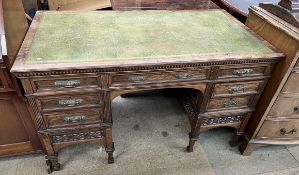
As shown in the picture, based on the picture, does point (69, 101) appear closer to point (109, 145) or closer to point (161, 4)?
point (109, 145)

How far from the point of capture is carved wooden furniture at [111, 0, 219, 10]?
197cm

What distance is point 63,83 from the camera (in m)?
1.22

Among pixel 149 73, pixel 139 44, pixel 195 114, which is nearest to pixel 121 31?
pixel 139 44

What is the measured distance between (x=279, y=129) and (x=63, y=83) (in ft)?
4.80

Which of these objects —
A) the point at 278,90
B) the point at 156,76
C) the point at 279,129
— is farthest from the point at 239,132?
the point at 156,76

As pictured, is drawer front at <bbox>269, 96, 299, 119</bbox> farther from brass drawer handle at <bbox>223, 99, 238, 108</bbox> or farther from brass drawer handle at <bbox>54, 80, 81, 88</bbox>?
brass drawer handle at <bbox>54, 80, 81, 88</bbox>

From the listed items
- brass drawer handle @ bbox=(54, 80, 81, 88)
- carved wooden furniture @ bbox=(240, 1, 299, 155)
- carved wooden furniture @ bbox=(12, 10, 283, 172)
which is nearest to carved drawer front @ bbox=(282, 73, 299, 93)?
carved wooden furniture @ bbox=(240, 1, 299, 155)

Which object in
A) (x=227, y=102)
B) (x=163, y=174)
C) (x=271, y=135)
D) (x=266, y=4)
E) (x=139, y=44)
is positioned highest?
(x=266, y=4)

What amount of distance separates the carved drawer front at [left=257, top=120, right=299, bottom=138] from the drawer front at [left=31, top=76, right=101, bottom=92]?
3.93 ft

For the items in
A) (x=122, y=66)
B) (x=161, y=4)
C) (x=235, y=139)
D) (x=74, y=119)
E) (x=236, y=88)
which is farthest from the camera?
(x=161, y=4)

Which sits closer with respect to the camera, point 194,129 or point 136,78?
point 136,78

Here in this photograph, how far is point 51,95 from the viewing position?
4.11 feet

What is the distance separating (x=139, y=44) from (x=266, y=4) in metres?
0.90

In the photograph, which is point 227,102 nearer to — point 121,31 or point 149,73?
point 149,73
